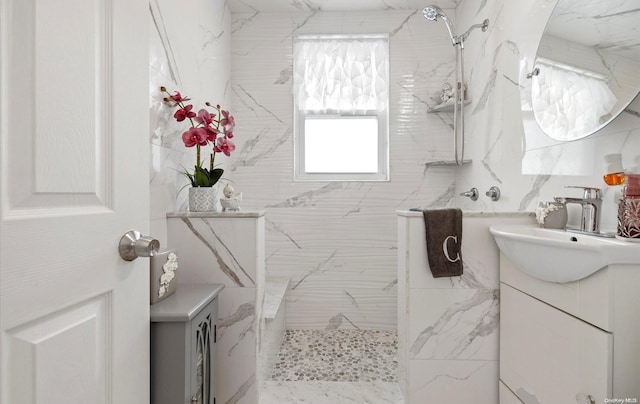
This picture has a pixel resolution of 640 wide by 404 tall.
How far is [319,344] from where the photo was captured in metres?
2.35

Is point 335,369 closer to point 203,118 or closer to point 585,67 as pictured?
point 203,118

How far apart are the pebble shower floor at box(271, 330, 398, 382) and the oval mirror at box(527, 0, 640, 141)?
1558mm

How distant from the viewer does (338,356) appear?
2164mm

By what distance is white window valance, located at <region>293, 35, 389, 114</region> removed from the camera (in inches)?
104

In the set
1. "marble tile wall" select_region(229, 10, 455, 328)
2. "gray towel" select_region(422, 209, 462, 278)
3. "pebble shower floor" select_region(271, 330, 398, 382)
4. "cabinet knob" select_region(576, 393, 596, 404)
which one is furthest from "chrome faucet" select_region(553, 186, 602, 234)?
"marble tile wall" select_region(229, 10, 455, 328)

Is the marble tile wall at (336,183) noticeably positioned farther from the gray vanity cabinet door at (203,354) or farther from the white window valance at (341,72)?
the gray vanity cabinet door at (203,354)

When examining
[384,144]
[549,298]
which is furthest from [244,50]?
[549,298]

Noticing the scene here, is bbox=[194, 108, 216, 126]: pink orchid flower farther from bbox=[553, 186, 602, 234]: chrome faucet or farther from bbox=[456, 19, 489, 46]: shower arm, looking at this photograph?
bbox=[456, 19, 489, 46]: shower arm

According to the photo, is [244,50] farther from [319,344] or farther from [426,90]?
[319,344]

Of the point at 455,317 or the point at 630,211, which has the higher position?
the point at 630,211

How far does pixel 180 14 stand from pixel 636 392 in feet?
7.67

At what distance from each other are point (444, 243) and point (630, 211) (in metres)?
0.62

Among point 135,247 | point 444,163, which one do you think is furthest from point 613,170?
point 135,247

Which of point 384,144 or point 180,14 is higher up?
point 180,14
